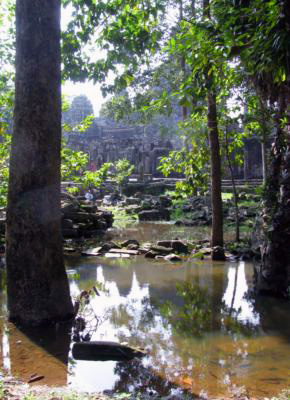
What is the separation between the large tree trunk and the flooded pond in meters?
0.34

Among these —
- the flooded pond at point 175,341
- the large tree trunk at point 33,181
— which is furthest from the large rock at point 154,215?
the large tree trunk at point 33,181

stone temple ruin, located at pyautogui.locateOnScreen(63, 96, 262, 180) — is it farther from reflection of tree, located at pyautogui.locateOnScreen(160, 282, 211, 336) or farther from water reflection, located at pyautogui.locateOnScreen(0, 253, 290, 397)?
water reflection, located at pyautogui.locateOnScreen(0, 253, 290, 397)

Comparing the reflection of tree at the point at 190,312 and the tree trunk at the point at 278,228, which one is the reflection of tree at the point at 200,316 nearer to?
the reflection of tree at the point at 190,312

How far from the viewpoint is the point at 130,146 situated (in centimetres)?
3928

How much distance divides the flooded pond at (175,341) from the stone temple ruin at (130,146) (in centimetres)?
2307

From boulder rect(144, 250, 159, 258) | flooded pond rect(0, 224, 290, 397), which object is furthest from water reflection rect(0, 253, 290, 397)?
boulder rect(144, 250, 159, 258)

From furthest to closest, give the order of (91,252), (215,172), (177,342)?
1. (91,252)
2. (215,172)
3. (177,342)

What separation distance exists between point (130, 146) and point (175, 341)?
115ft

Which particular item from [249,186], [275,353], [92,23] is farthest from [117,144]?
[275,353]

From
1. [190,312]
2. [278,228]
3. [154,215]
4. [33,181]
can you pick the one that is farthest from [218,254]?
[154,215]

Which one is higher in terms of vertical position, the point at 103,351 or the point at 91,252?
the point at 103,351

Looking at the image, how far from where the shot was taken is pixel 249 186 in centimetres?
2552

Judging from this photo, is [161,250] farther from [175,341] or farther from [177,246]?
[175,341]

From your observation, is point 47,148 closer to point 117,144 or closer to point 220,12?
point 220,12
